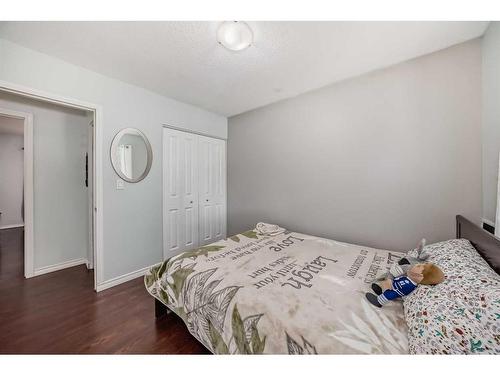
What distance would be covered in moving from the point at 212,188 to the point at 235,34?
227 centimetres

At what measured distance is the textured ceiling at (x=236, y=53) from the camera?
56.3 inches

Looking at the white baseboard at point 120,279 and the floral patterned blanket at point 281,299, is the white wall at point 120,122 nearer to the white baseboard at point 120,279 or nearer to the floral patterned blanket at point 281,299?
the white baseboard at point 120,279

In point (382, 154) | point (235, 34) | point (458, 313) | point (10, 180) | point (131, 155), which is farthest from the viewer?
point (10, 180)

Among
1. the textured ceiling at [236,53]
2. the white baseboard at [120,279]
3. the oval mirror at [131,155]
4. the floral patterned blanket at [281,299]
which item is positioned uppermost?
the textured ceiling at [236,53]

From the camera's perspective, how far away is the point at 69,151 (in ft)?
8.91

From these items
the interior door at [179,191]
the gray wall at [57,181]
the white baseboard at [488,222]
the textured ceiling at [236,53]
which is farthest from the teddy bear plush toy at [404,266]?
the gray wall at [57,181]

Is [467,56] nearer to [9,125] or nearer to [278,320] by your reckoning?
[278,320]

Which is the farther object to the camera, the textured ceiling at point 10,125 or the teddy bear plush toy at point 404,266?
the textured ceiling at point 10,125

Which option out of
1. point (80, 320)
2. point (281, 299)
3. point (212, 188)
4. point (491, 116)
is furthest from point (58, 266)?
point (491, 116)

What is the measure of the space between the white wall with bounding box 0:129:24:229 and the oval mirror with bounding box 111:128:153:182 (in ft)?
15.2

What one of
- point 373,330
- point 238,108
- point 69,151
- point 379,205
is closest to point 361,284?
point 373,330

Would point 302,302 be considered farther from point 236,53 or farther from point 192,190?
point 192,190

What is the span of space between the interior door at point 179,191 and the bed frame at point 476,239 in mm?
1134

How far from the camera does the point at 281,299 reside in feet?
3.55
